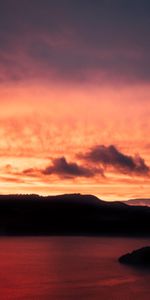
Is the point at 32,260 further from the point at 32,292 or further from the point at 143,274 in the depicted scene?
the point at 32,292

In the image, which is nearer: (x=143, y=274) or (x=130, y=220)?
(x=143, y=274)

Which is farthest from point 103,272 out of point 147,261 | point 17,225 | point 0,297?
point 17,225

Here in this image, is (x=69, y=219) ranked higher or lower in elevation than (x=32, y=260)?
higher

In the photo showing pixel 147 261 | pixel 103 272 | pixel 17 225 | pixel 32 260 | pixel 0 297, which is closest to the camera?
pixel 0 297

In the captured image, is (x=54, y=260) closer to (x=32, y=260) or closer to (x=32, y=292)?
(x=32, y=260)

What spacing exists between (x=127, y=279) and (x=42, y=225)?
135 meters

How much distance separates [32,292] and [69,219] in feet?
477

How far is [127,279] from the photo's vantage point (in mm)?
59844

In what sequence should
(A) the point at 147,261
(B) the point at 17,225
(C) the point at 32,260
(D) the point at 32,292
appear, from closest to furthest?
1. (D) the point at 32,292
2. (A) the point at 147,261
3. (C) the point at 32,260
4. (B) the point at 17,225

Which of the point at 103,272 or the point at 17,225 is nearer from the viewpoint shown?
the point at 103,272

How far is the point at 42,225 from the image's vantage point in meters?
193

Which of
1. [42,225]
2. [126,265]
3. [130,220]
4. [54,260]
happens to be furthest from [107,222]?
[126,265]

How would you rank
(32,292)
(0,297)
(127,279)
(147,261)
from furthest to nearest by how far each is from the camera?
1. (147,261)
2. (127,279)
3. (32,292)
4. (0,297)

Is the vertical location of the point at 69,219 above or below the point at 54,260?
above
